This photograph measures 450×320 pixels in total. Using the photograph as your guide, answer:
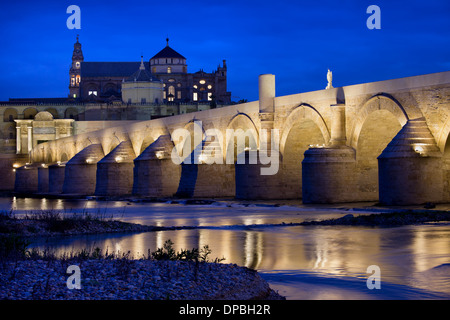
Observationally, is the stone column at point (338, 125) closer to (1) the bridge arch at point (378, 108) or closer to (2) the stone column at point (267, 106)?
(1) the bridge arch at point (378, 108)

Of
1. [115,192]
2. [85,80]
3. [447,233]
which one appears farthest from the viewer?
[85,80]

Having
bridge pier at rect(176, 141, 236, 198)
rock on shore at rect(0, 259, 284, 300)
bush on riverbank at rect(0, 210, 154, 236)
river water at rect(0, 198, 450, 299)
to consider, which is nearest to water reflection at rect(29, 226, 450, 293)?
river water at rect(0, 198, 450, 299)

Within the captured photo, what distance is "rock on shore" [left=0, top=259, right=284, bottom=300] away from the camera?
7.06 metres

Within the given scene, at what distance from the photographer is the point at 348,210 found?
74.5 ft

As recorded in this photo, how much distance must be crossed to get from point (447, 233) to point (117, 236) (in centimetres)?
798

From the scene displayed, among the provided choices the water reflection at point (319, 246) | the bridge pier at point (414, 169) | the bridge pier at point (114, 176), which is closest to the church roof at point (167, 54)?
the bridge pier at point (114, 176)

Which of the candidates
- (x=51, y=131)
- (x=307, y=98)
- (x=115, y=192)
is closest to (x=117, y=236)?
(x=307, y=98)

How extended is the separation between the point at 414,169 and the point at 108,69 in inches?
3303

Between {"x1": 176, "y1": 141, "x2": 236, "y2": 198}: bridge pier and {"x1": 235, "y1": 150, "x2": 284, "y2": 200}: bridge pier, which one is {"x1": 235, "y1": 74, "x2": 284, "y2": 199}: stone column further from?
{"x1": 176, "y1": 141, "x2": 236, "y2": 198}: bridge pier

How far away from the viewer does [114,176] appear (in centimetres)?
4144

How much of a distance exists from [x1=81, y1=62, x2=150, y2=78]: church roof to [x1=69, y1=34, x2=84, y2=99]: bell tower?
6450 mm

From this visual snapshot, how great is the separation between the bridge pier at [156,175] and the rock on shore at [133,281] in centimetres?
2810

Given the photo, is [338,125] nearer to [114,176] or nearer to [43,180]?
[114,176]
